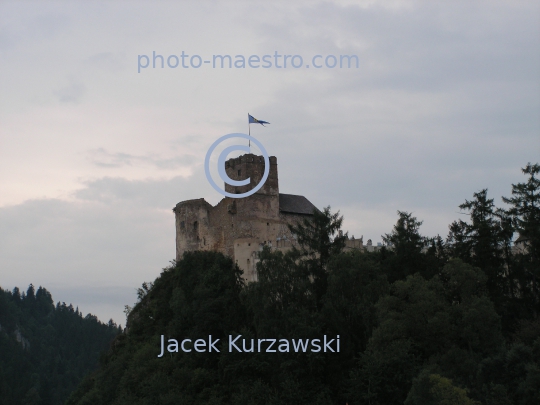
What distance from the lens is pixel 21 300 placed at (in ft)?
576

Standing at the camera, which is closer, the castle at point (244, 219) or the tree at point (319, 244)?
the tree at point (319, 244)

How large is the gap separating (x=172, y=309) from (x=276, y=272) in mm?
10730

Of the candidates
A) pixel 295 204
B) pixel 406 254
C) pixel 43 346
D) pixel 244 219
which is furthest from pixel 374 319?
pixel 43 346

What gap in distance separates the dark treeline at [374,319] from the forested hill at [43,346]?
232ft

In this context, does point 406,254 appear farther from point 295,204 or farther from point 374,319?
point 295,204

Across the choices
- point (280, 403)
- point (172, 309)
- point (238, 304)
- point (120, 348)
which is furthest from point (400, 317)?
point (120, 348)

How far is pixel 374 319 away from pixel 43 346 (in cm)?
11910

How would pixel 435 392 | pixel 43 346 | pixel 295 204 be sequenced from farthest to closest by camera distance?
pixel 43 346 → pixel 295 204 → pixel 435 392

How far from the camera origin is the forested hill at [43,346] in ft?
400

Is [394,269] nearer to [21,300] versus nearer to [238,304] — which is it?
[238,304]

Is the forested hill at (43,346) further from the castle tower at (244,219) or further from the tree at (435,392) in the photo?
the tree at (435,392)

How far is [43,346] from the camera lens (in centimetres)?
15338

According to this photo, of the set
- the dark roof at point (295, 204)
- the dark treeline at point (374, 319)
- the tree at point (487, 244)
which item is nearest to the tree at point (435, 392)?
the dark treeline at point (374, 319)

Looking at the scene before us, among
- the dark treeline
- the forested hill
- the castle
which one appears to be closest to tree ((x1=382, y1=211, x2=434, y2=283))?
the dark treeline
